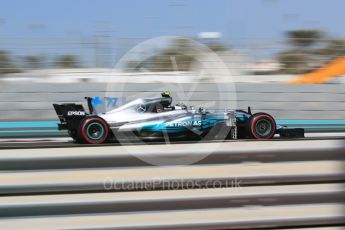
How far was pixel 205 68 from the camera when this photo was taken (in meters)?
12.0

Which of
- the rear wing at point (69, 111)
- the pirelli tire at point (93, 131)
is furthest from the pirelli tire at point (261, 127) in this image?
the rear wing at point (69, 111)

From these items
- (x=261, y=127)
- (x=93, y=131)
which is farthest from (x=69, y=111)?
(x=261, y=127)

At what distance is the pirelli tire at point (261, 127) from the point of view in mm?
8641

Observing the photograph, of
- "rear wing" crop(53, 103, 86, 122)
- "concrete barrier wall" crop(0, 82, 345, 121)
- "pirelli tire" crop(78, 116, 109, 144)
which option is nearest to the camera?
"pirelli tire" crop(78, 116, 109, 144)

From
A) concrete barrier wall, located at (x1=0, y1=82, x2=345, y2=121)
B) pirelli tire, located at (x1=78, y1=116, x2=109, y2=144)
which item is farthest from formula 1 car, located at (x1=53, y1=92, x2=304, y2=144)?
concrete barrier wall, located at (x1=0, y1=82, x2=345, y2=121)

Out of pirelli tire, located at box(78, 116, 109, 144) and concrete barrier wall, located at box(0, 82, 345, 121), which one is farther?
concrete barrier wall, located at box(0, 82, 345, 121)

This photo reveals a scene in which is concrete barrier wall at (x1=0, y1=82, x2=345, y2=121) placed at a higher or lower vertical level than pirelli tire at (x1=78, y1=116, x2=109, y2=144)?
higher

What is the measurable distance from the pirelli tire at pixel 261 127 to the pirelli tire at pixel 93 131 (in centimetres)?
242

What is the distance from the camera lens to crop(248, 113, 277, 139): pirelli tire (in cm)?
864

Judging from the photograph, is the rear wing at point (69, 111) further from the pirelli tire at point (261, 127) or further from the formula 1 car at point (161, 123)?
the pirelli tire at point (261, 127)

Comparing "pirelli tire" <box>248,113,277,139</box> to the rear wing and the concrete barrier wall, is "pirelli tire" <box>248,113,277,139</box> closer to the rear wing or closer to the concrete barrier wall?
the concrete barrier wall

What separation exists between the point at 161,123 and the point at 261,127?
1.69 m

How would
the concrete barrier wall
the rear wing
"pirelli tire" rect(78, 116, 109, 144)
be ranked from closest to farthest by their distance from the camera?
1. "pirelli tire" rect(78, 116, 109, 144)
2. the rear wing
3. the concrete barrier wall

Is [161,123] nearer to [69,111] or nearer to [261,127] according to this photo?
[69,111]
